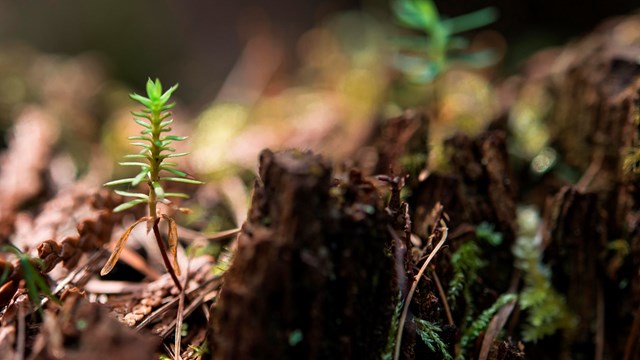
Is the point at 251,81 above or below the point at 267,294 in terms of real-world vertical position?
above

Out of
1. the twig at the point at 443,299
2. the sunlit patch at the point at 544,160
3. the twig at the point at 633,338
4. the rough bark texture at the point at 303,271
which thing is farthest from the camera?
the sunlit patch at the point at 544,160

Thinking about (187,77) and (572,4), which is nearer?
(572,4)

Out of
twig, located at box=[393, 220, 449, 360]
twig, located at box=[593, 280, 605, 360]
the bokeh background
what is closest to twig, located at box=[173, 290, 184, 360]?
twig, located at box=[393, 220, 449, 360]

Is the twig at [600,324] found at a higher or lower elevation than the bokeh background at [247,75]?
lower

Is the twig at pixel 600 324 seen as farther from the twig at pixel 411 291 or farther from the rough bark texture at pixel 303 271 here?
the rough bark texture at pixel 303 271

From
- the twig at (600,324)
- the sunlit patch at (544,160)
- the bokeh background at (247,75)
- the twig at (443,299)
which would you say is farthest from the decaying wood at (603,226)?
the twig at (443,299)

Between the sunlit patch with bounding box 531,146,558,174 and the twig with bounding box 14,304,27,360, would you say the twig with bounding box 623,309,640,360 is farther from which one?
the twig with bounding box 14,304,27,360

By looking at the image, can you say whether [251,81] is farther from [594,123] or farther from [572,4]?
[572,4]

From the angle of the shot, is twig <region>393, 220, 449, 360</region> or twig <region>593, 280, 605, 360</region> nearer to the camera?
twig <region>393, 220, 449, 360</region>

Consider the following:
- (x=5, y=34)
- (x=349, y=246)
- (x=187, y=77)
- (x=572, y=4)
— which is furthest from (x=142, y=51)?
(x=349, y=246)
